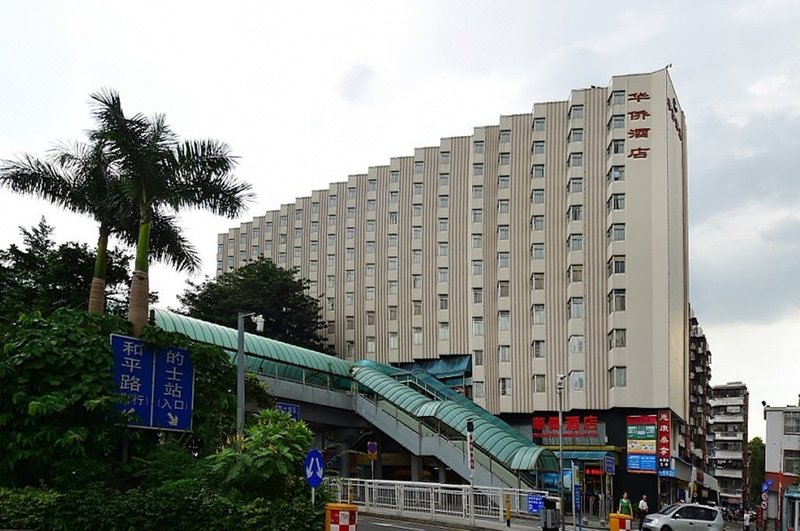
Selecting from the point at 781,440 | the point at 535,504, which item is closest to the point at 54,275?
the point at 535,504

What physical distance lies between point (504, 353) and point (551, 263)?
7.08 metres

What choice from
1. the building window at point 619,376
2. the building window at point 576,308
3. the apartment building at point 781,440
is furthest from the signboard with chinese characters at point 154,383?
the apartment building at point 781,440

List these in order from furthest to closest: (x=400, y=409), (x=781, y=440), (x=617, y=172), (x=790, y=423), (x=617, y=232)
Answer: (x=790, y=423) < (x=781, y=440) < (x=617, y=172) < (x=617, y=232) < (x=400, y=409)

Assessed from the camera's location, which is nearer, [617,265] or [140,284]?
[140,284]

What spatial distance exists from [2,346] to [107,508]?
6460mm

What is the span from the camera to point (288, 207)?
90125 mm

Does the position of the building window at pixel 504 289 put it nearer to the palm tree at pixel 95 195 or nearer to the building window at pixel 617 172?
the building window at pixel 617 172

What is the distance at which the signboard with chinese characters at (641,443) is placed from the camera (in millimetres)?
Answer: 58938

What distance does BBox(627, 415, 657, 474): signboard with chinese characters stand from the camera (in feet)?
193

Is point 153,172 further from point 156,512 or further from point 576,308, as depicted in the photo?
point 576,308

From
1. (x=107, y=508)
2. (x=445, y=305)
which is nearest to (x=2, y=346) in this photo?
(x=107, y=508)

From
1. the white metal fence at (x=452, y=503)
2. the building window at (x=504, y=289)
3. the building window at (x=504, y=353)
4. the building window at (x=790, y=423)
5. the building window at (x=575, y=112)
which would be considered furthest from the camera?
the building window at (x=790, y=423)

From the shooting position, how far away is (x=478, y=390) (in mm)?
67625

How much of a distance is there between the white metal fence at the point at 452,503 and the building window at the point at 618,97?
36221 mm
